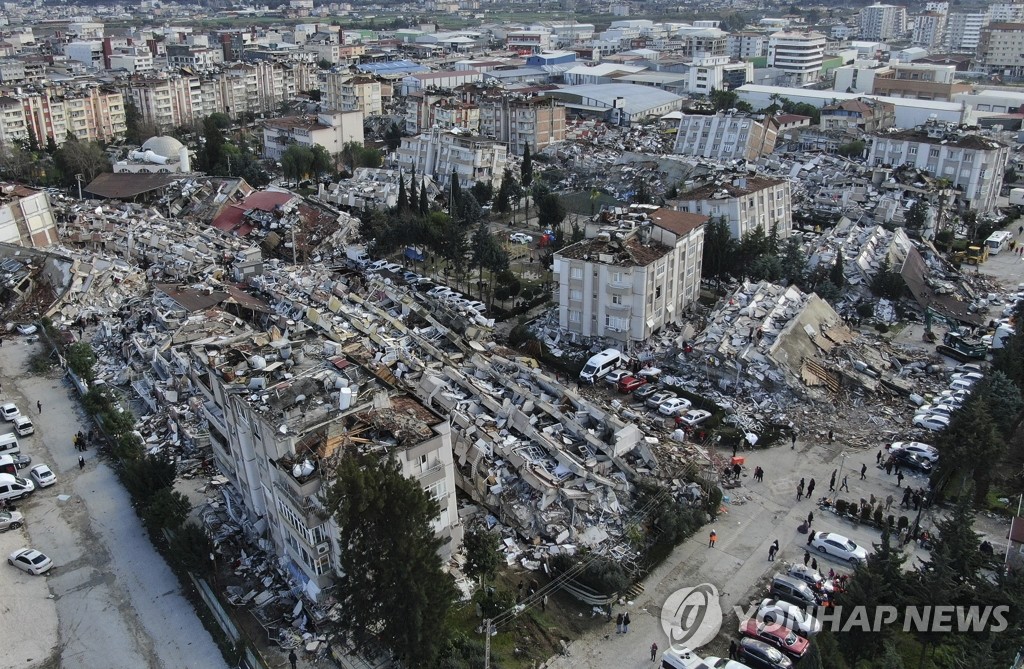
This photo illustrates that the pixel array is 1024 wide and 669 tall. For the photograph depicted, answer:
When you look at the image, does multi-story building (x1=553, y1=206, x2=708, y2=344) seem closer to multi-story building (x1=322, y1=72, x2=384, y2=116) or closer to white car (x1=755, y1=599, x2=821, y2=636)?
white car (x1=755, y1=599, x2=821, y2=636)

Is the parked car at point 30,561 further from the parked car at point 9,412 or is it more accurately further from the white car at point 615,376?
the white car at point 615,376

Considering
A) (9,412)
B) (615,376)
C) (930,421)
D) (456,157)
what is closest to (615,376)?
(615,376)

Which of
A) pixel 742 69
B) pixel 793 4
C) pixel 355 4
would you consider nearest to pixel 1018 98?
pixel 742 69

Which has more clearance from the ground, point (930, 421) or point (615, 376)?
point (930, 421)

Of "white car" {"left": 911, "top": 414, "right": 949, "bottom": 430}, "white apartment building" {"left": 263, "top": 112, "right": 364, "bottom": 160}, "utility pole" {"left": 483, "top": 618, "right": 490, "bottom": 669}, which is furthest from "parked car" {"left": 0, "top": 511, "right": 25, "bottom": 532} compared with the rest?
"white apartment building" {"left": 263, "top": 112, "right": 364, "bottom": 160}

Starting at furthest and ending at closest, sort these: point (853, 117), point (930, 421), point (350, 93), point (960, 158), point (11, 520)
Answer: point (350, 93)
point (853, 117)
point (960, 158)
point (930, 421)
point (11, 520)

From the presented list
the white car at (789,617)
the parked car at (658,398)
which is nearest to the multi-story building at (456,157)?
the parked car at (658,398)

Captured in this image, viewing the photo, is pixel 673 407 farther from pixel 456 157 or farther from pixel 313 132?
pixel 313 132

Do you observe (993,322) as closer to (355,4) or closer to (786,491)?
(786,491)
